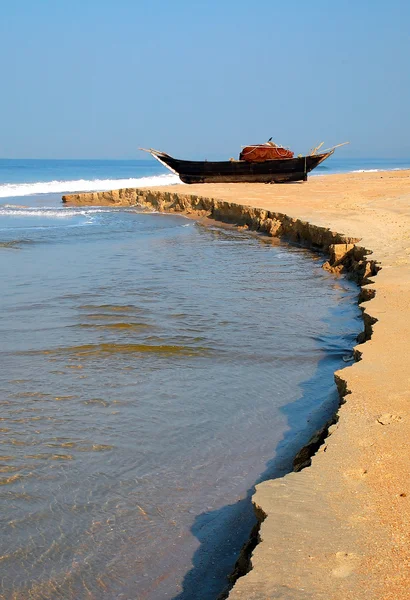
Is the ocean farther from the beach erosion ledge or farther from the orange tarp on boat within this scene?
the orange tarp on boat

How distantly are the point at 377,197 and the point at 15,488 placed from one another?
55.1 feet

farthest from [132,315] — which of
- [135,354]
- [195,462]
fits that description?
[195,462]

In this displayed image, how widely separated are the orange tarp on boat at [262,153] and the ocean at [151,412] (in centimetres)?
1837

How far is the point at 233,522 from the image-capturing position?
3.52 m

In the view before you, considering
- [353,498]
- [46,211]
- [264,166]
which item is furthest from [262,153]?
[353,498]

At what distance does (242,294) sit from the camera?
356 inches

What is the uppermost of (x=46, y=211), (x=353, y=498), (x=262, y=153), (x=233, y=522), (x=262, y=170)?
(x=262, y=153)

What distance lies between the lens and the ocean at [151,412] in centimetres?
325

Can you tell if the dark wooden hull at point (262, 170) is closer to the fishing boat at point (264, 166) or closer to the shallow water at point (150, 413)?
the fishing boat at point (264, 166)

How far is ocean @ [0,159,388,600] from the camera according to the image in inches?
128

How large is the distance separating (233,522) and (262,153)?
1026 inches

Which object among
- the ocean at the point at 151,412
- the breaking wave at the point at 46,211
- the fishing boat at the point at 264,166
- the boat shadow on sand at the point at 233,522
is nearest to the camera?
the boat shadow on sand at the point at 233,522

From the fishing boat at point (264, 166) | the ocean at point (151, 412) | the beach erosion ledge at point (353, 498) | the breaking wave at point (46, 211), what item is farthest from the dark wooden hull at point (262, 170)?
the beach erosion ledge at point (353, 498)

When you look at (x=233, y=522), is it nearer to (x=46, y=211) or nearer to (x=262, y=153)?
(x=46, y=211)
